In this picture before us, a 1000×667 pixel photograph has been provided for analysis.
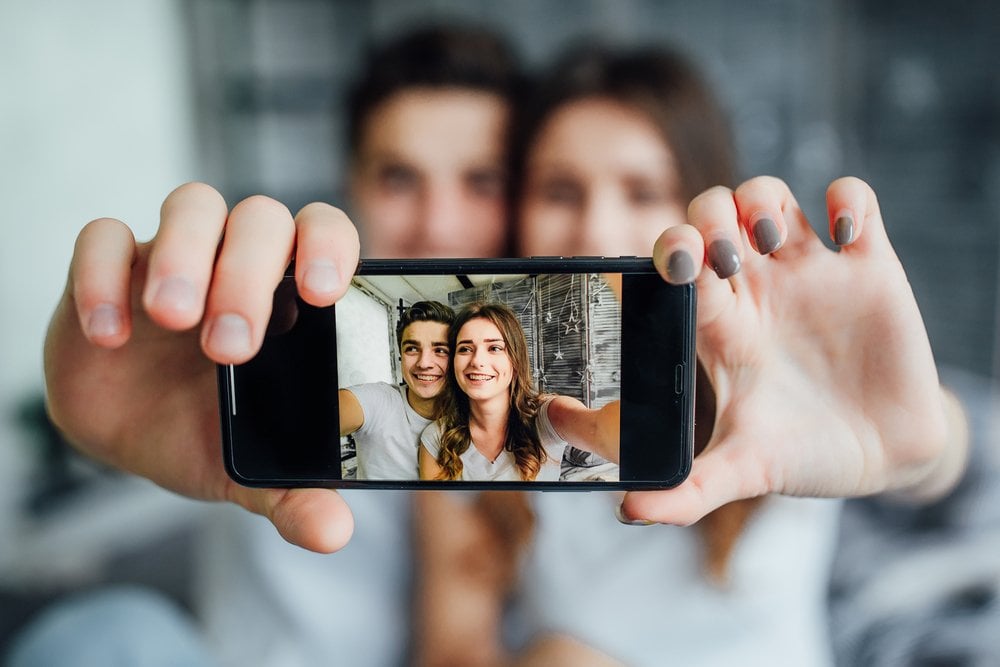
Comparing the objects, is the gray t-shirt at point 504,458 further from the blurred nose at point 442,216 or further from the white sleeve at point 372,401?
the blurred nose at point 442,216

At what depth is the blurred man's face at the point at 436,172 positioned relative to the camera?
827 millimetres

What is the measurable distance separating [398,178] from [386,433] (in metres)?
0.59

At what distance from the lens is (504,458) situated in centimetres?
34

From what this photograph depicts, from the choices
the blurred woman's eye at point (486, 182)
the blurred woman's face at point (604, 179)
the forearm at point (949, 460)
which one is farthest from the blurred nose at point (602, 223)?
the forearm at point (949, 460)

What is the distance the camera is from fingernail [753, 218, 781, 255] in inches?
13.0

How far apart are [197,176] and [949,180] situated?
161 cm

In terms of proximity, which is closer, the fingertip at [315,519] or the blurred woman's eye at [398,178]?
the fingertip at [315,519]

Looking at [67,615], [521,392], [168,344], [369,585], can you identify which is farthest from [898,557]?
[67,615]

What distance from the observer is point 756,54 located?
1541 mm

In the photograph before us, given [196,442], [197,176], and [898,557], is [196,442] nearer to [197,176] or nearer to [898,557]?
[898,557]

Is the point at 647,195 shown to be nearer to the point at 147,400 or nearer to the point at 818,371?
the point at 818,371

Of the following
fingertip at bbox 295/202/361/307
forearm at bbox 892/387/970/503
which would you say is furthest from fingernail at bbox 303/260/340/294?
forearm at bbox 892/387/970/503

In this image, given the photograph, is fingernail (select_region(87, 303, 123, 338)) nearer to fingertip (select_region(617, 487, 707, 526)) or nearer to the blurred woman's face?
fingertip (select_region(617, 487, 707, 526))

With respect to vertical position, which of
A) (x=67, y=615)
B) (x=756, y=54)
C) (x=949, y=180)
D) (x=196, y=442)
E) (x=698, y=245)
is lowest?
(x=67, y=615)
